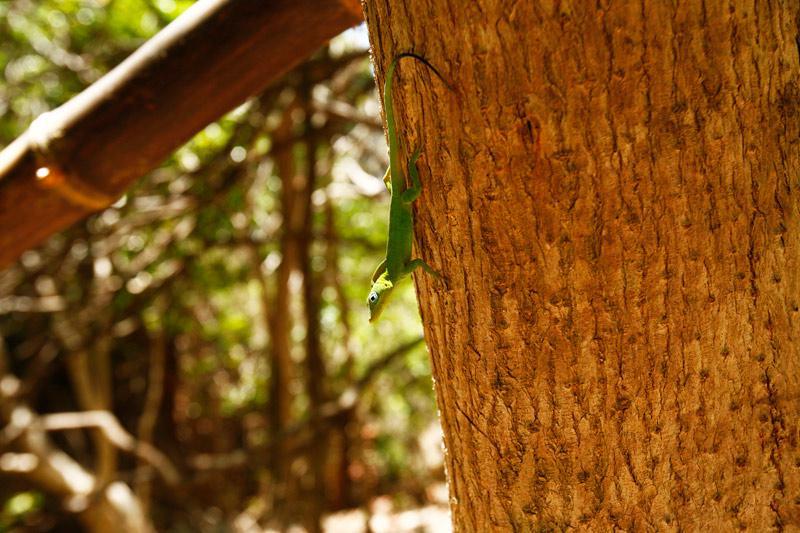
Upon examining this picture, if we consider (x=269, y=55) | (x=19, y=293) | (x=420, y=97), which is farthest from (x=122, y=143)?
(x=19, y=293)

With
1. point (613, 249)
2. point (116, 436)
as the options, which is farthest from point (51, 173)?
point (116, 436)

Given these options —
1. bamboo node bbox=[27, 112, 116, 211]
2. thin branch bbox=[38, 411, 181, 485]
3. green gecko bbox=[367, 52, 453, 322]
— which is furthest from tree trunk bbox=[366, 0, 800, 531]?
thin branch bbox=[38, 411, 181, 485]

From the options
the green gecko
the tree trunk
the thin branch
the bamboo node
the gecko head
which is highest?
the thin branch

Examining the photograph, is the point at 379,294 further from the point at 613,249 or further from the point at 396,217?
the point at 613,249

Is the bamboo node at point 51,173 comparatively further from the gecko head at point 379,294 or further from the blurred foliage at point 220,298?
the blurred foliage at point 220,298

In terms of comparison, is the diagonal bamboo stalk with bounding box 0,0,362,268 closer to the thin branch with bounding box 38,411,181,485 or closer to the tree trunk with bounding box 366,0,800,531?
the tree trunk with bounding box 366,0,800,531
